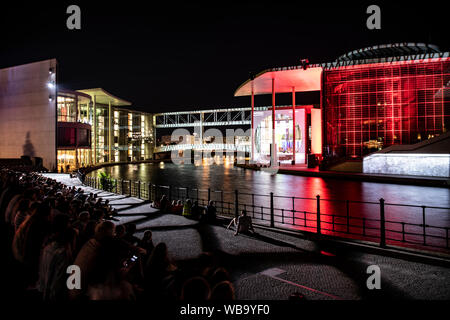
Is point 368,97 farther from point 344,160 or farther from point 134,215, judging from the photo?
point 134,215

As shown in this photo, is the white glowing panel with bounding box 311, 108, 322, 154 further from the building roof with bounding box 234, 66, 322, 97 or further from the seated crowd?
the seated crowd

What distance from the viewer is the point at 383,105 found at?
39.0 metres

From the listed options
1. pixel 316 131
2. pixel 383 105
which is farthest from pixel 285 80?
pixel 383 105

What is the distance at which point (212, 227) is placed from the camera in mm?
9469

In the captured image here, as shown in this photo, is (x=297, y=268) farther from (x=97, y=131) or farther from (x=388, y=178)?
(x=97, y=131)

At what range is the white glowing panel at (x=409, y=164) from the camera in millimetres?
25203

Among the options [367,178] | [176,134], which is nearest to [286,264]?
[367,178]

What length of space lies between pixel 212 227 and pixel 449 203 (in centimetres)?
1253

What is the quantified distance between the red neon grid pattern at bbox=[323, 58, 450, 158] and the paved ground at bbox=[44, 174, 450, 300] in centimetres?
3074

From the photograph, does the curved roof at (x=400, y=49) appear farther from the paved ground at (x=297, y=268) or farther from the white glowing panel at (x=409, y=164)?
the paved ground at (x=297, y=268)

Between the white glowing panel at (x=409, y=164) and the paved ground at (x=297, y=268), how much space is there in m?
23.3

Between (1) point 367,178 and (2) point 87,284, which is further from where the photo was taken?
(1) point 367,178

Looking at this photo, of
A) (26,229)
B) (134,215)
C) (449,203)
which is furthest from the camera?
(449,203)

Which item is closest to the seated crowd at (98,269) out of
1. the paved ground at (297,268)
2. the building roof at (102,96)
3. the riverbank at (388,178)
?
the paved ground at (297,268)
